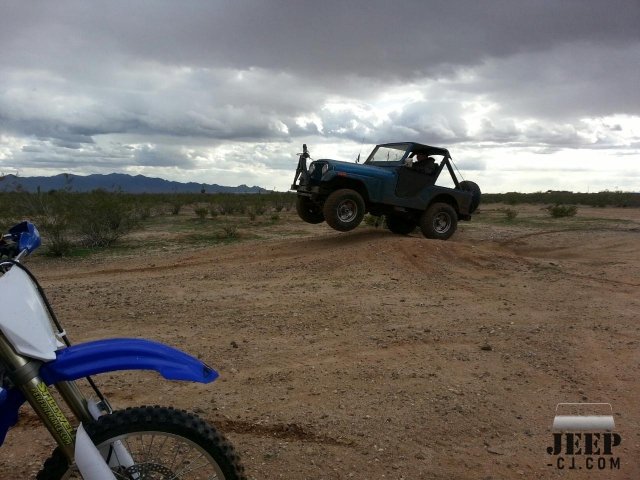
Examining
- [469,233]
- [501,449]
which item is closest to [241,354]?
[501,449]

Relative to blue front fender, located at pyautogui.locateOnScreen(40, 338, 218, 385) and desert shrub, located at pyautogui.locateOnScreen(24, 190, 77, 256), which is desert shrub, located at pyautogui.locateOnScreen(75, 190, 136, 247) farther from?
blue front fender, located at pyautogui.locateOnScreen(40, 338, 218, 385)

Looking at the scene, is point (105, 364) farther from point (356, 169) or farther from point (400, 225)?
point (400, 225)

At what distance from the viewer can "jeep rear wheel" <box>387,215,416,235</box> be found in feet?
40.4

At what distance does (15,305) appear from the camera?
6.48 ft

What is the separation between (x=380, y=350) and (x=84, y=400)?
3.15 m

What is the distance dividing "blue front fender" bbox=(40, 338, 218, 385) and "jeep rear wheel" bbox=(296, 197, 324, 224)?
29.2 feet

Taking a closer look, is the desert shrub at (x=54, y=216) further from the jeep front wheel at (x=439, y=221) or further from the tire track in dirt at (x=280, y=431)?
the tire track in dirt at (x=280, y=431)

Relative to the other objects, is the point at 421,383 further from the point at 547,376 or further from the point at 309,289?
the point at 309,289

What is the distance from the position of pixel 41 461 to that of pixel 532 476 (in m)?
2.89

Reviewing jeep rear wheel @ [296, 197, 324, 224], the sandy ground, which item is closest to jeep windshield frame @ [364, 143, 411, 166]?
jeep rear wheel @ [296, 197, 324, 224]

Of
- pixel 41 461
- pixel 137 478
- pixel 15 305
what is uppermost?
pixel 15 305

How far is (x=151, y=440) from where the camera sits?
221 centimetres

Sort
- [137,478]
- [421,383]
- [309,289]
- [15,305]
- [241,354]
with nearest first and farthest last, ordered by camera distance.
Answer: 1. [15,305]
2. [137,478]
3. [421,383]
4. [241,354]
5. [309,289]

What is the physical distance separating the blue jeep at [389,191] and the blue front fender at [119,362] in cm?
777
